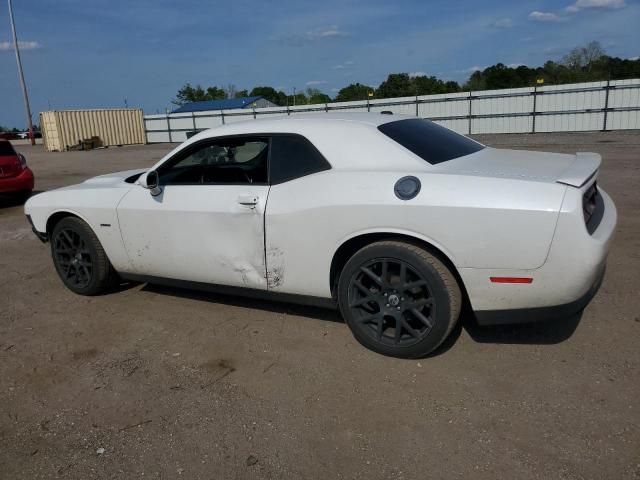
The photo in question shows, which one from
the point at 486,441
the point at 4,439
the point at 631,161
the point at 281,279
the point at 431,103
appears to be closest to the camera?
the point at 486,441

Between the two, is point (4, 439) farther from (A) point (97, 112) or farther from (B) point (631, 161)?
(A) point (97, 112)

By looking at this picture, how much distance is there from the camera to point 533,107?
25.0 m

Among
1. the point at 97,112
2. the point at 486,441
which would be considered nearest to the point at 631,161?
the point at 486,441

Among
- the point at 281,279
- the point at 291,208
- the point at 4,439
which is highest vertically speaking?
the point at 291,208

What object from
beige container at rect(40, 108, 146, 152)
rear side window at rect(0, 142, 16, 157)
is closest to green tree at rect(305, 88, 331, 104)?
beige container at rect(40, 108, 146, 152)

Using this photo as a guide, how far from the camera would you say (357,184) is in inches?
135

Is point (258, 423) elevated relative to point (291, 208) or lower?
lower

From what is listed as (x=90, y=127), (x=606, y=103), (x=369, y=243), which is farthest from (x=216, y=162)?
(x=90, y=127)

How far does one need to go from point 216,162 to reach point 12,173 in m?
8.34

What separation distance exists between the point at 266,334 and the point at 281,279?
0.46 m

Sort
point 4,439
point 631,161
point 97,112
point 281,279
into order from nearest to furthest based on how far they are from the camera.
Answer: point 4,439 → point 281,279 → point 631,161 → point 97,112

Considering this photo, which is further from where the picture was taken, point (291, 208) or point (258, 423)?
point (291, 208)

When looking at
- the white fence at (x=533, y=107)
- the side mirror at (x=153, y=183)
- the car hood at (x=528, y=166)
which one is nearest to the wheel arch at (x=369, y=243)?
the car hood at (x=528, y=166)

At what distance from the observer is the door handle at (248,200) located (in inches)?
148
